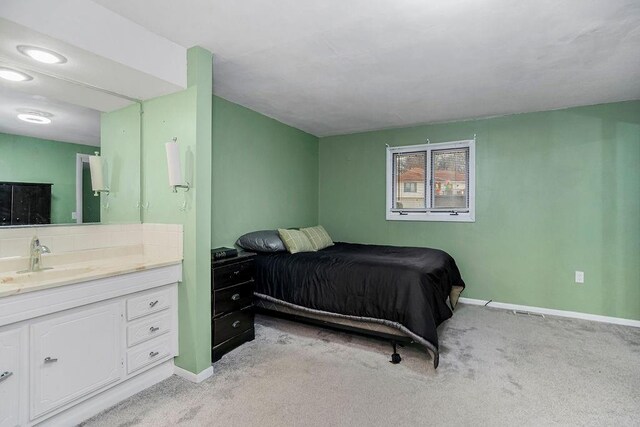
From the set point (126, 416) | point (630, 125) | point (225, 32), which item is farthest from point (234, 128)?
point (630, 125)

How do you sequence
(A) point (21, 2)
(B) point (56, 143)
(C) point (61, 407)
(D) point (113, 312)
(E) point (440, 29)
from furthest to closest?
(B) point (56, 143)
(E) point (440, 29)
(D) point (113, 312)
(C) point (61, 407)
(A) point (21, 2)

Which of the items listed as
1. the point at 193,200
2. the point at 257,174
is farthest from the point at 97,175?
the point at 257,174

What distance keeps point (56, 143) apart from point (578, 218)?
5.04 m

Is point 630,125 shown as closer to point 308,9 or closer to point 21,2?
point 308,9

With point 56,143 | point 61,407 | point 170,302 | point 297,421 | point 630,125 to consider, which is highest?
point 630,125

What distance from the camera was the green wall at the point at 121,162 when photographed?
2.48 m

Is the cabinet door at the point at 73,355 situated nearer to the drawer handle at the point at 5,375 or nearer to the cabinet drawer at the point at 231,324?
the drawer handle at the point at 5,375

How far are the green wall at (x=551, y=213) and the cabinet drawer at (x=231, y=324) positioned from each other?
2544 mm

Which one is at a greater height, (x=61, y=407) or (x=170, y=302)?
(x=170, y=302)

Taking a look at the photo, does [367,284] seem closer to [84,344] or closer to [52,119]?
[84,344]

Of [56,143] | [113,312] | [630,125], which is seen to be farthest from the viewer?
[630,125]

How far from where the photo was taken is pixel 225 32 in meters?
2.11

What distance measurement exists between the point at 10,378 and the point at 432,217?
4.22 m

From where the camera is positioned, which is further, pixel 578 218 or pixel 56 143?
pixel 578 218
